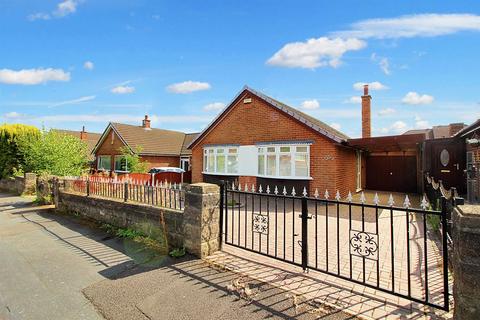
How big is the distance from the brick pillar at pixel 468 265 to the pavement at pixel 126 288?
3.72 feet

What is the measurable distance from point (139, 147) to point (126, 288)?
21.1 meters

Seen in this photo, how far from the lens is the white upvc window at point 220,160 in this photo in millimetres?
16047

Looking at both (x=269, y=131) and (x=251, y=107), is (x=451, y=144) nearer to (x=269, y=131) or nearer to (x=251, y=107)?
(x=269, y=131)

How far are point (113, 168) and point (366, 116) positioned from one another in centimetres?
2159

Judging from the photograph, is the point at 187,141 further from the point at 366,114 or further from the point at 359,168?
the point at 359,168

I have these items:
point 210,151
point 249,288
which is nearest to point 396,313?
point 249,288

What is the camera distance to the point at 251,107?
15359 mm

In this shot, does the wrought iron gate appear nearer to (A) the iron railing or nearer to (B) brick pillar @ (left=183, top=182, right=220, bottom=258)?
(B) brick pillar @ (left=183, top=182, right=220, bottom=258)

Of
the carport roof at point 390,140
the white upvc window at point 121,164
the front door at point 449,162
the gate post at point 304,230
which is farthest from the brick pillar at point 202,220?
the white upvc window at point 121,164

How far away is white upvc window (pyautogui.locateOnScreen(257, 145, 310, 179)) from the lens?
13259mm

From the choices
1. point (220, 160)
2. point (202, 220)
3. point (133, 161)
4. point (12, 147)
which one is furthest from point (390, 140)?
point (12, 147)

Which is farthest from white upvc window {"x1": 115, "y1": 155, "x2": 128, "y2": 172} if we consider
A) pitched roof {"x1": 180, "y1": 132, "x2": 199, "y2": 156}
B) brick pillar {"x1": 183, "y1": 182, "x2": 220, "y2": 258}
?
brick pillar {"x1": 183, "y1": 182, "x2": 220, "y2": 258}

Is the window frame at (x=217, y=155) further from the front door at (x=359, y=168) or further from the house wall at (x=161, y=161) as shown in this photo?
the house wall at (x=161, y=161)

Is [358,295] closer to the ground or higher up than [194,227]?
closer to the ground
